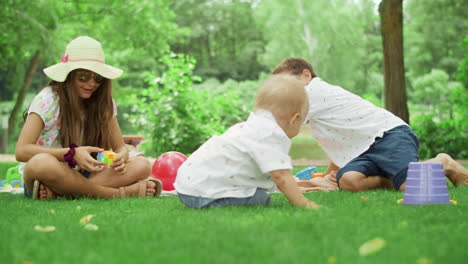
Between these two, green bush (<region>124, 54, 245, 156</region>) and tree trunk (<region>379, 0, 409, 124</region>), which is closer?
tree trunk (<region>379, 0, 409, 124</region>)

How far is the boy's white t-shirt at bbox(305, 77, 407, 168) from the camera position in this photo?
511 centimetres

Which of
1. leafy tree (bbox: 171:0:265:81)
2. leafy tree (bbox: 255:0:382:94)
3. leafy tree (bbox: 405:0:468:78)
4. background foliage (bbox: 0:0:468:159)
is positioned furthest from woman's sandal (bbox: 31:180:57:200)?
leafy tree (bbox: 171:0:265:81)

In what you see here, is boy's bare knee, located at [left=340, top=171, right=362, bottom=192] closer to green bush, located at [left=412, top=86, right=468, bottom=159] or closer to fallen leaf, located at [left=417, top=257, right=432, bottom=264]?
fallen leaf, located at [left=417, top=257, right=432, bottom=264]

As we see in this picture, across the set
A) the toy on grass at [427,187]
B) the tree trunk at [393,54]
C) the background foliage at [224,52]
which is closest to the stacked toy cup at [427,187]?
the toy on grass at [427,187]

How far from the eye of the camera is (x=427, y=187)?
3.66m

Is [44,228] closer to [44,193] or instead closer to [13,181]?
[44,193]

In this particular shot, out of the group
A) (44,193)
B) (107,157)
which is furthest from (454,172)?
(44,193)

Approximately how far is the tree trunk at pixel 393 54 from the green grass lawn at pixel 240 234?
700 centimetres

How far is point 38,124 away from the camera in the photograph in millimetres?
4605

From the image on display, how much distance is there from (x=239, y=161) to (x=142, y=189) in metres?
1.59

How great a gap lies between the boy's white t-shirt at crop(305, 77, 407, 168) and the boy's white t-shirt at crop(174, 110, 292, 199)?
1.65 m

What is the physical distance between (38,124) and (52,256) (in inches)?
101

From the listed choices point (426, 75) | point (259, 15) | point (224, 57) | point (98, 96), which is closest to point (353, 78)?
point (426, 75)

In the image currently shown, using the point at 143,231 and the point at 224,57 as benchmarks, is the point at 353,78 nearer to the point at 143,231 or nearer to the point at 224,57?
the point at 224,57
